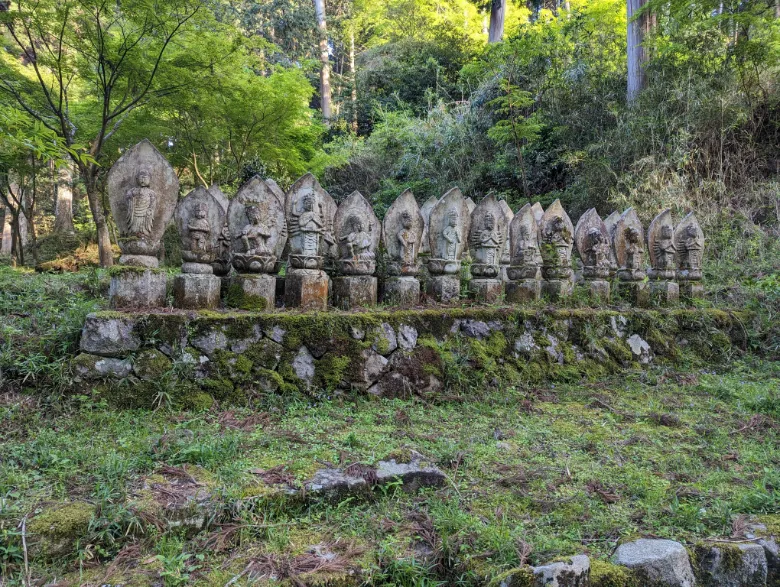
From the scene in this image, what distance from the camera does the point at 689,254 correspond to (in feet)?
20.7

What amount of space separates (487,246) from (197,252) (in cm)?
277

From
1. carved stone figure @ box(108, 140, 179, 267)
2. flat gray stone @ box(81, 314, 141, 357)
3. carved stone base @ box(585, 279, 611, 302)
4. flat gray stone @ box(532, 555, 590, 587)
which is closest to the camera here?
flat gray stone @ box(532, 555, 590, 587)

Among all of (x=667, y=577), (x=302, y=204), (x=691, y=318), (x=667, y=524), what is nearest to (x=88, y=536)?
(x=667, y=577)

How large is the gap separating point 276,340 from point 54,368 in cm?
149

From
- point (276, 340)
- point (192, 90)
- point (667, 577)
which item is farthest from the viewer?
point (192, 90)

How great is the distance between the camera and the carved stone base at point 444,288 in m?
4.90

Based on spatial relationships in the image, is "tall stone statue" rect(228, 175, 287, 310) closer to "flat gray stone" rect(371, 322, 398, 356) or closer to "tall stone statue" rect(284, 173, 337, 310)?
"tall stone statue" rect(284, 173, 337, 310)

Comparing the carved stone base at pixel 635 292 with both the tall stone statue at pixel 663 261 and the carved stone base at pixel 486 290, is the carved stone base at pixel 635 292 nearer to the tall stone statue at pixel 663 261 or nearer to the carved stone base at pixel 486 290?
the tall stone statue at pixel 663 261

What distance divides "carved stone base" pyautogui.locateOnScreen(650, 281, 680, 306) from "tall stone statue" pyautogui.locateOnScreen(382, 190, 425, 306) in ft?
10.8

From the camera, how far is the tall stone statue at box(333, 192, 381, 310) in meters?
4.48

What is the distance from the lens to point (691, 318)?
582 centimetres

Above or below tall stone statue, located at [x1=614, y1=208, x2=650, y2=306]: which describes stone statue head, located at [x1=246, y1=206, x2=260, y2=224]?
above

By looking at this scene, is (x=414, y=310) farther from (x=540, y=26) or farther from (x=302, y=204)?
(x=540, y=26)

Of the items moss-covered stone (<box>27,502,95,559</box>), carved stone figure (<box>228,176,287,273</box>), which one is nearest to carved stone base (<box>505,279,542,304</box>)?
carved stone figure (<box>228,176,287,273</box>)
